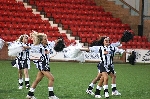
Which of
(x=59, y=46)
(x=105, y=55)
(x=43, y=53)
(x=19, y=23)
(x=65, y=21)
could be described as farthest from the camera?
(x=65, y=21)

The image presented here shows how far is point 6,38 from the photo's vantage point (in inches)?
1139

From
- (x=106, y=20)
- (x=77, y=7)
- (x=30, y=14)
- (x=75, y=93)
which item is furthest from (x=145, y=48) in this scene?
(x=75, y=93)

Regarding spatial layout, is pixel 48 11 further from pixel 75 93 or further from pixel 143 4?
pixel 75 93

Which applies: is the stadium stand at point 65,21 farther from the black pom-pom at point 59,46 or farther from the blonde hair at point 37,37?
the black pom-pom at point 59,46

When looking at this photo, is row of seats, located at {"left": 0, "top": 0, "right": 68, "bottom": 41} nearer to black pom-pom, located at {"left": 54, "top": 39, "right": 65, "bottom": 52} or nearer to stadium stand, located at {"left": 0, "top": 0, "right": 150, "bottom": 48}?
stadium stand, located at {"left": 0, "top": 0, "right": 150, "bottom": 48}

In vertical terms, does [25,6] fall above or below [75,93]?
above

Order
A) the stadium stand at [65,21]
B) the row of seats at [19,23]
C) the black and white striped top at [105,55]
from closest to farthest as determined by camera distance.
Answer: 1. the black and white striped top at [105,55]
2. the row of seats at [19,23]
3. the stadium stand at [65,21]

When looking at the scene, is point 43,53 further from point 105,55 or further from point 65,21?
point 65,21

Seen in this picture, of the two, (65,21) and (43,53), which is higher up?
(65,21)

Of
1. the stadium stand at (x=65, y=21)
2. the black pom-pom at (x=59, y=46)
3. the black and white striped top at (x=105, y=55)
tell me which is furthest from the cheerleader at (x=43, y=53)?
the stadium stand at (x=65, y=21)

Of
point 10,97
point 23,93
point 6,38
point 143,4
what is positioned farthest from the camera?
point 143,4

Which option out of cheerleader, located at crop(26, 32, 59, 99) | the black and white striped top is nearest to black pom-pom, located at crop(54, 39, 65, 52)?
cheerleader, located at crop(26, 32, 59, 99)

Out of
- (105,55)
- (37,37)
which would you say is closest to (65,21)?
(105,55)

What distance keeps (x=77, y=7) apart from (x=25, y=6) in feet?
16.2
